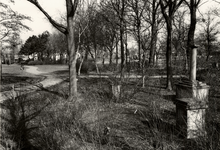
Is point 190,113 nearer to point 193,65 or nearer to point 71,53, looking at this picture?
point 193,65

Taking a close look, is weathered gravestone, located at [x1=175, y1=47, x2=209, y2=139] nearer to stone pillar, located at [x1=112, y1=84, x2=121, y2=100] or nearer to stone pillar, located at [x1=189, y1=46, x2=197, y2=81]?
stone pillar, located at [x1=189, y1=46, x2=197, y2=81]

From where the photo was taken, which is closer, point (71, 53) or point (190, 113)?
point (190, 113)

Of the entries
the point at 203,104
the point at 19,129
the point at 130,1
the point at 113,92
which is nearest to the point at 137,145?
the point at 203,104

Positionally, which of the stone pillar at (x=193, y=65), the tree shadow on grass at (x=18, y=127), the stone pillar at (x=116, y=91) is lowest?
the tree shadow on grass at (x=18, y=127)

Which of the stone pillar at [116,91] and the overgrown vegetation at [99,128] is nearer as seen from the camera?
the overgrown vegetation at [99,128]

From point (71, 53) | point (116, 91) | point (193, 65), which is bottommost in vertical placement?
point (116, 91)

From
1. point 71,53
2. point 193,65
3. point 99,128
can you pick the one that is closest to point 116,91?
point 71,53

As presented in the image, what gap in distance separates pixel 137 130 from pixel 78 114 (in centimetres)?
184

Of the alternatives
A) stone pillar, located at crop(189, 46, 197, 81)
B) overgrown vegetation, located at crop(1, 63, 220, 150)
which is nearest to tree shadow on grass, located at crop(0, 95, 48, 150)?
overgrown vegetation, located at crop(1, 63, 220, 150)

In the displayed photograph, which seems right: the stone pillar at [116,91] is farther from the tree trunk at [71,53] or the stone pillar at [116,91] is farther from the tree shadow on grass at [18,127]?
the tree shadow on grass at [18,127]

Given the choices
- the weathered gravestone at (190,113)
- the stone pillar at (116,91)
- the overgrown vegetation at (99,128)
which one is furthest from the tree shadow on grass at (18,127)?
the weathered gravestone at (190,113)

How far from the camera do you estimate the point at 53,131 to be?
16.0 feet

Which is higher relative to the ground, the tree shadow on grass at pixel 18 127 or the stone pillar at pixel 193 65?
the stone pillar at pixel 193 65

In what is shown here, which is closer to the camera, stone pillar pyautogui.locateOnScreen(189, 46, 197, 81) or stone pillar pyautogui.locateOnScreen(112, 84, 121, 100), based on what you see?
stone pillar pyautogui.locateOnScreen(189, 46, 197, 81)
